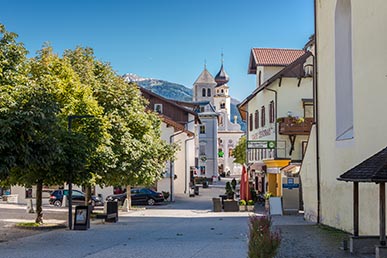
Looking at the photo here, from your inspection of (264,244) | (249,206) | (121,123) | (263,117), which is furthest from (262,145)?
(264,244)

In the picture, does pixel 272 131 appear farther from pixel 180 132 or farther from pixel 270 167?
pixel 180 132

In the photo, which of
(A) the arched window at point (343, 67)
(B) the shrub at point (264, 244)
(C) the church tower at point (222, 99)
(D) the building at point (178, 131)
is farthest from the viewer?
(C) the church tower at point (222, 99)

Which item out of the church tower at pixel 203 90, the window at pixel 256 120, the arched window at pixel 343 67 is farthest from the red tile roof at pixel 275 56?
the church tower at pixel 203 90

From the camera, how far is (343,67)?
19203mm

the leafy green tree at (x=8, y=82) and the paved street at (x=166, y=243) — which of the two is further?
the leafy green tree at (x=8, y=82)

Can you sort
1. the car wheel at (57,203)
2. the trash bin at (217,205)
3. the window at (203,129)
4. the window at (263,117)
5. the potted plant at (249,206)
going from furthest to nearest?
1. the window at (203,129)
2. the window at (263,117)
3. the car wheel at (57,203)
4. the trash bin at (217,205)
5. the potted plant at (249,206)

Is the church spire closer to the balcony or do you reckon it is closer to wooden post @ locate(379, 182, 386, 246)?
the balcony

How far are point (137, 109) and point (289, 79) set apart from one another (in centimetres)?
1233

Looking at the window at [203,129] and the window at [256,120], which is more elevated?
the window at [203,129]

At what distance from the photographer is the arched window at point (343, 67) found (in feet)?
62.0

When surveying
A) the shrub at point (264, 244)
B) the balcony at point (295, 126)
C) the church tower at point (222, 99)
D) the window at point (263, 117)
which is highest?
the church tower at point (222, 99)

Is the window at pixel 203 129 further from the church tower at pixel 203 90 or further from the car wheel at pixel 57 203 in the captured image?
the car wheel at pixel 57 203

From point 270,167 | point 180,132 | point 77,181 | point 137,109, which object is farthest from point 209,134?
point 77,181

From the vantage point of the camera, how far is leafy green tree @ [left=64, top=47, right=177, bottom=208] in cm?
2792
